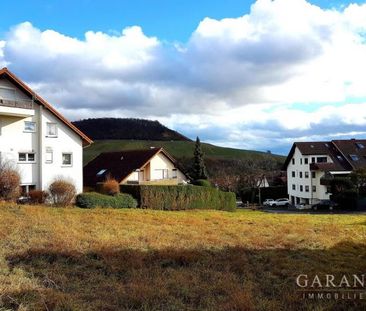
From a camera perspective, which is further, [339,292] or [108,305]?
[339,292]

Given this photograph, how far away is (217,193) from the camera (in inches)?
1587

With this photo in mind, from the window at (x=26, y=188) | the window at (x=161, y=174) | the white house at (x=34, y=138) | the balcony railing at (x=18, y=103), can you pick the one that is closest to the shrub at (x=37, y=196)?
the window at (x=26, y=188)

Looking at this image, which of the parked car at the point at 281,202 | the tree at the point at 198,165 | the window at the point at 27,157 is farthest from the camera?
the parked car at the point at 281,202

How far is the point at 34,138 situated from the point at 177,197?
12495mm

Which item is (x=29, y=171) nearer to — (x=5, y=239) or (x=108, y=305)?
(x=5, y=239)

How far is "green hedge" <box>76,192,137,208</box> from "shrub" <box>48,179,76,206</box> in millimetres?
634

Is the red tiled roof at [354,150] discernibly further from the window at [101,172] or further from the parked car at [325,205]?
the window at [101,172]

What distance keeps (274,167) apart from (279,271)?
7967 cm

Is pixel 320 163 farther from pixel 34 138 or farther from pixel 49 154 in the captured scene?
pixel 34 138

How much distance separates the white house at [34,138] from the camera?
3070cm

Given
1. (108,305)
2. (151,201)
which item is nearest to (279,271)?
(108,305)

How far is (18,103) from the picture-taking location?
30.6 m

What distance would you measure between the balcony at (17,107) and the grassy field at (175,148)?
2410 inches

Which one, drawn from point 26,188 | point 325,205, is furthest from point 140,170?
point 325,205
